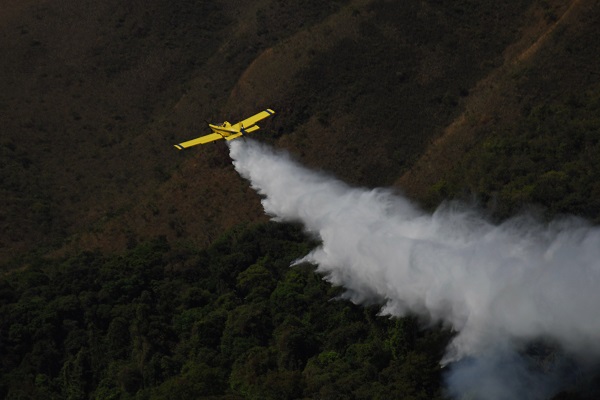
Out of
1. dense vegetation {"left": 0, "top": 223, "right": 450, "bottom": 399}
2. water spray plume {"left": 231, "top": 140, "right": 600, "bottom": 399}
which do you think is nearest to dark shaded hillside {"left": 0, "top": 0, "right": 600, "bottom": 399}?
dense vegetation {"left": 0, "top": 223, "right": 450, "bottom": 399}

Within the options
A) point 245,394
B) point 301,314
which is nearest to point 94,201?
point 301,314

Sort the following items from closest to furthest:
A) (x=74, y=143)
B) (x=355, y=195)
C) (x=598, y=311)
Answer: (x=598, y=311), (x=355, y=195), (x=74, y=143)

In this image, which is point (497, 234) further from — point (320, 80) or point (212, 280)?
point (320, 80)

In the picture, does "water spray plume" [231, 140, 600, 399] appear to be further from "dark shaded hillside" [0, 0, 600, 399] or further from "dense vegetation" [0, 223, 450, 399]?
"dense vegetation" [0, 223, 450, 399]

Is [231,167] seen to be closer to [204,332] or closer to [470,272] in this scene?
[204,332]

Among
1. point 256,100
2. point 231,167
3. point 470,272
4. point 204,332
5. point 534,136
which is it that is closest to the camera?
point 470,272

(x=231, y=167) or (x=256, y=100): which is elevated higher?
→ (x=256, y=100)

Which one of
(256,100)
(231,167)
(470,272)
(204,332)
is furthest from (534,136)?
(470,272)
